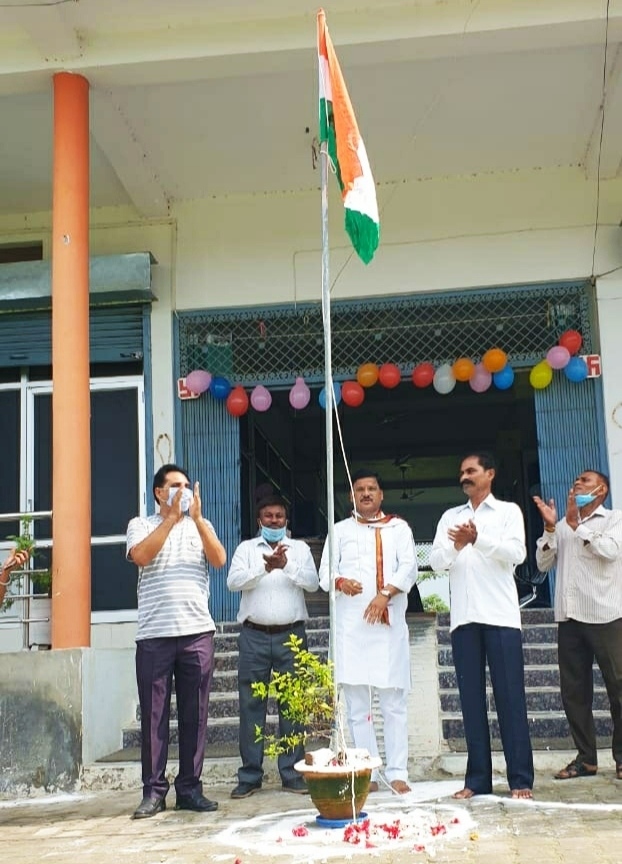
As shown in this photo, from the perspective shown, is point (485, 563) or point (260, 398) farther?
point (260, 398)

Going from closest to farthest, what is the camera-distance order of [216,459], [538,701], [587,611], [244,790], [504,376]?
[244,790] < [587,611] < [538,701] < [504,376] < [216,459]

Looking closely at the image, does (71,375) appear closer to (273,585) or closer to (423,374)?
(273,585)

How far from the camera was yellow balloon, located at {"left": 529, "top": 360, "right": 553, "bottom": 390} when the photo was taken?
8.55m

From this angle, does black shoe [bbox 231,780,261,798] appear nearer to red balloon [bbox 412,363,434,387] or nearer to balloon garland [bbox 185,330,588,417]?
balloon garland [bbox 185,330,588,417]

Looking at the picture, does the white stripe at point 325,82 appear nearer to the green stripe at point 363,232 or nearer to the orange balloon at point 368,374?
the green stripe at point 363,232

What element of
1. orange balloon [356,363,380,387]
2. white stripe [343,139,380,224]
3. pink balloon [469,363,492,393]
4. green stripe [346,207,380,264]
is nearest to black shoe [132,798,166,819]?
green stripe [346,207,380,264]

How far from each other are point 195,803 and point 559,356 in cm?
503

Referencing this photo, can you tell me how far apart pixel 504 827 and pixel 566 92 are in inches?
222

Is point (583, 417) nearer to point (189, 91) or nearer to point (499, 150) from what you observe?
point (499, 150)

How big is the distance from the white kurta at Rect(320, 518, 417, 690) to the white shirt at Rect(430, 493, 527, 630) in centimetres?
34

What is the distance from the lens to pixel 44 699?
19.8 feet

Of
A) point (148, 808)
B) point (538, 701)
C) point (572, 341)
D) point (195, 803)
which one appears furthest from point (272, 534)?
point (572, 341)

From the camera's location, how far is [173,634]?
496 cm

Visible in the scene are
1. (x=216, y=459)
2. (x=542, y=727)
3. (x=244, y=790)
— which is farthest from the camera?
(x=216, y=459)
